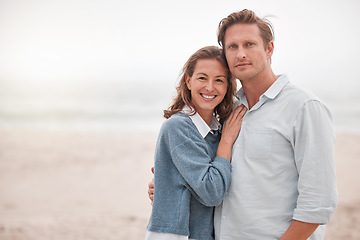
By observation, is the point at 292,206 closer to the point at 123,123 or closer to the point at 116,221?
the point at 116,221

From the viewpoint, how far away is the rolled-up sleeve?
5.98ft

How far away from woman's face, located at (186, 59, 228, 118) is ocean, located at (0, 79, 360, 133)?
13.9m

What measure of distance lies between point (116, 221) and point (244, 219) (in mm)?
5204

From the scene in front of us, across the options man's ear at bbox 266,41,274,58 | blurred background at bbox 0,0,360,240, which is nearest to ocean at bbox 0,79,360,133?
blurred background at bbox 0,0,360,240

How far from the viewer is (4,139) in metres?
14.2

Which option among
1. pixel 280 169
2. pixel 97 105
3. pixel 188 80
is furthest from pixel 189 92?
pixel 97 105

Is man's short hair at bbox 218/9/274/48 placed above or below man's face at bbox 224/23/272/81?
above

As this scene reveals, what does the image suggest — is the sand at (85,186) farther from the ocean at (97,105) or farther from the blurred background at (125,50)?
the blurred background at (125,50)

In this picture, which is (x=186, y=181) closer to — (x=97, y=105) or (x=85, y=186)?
(x=85, y=186)

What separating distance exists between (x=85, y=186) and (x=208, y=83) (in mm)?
7667

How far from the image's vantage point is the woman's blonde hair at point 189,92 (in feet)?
7.52


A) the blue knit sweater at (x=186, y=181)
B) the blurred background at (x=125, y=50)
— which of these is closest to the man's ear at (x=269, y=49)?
the blue knit sweater at (x=186, y=181)

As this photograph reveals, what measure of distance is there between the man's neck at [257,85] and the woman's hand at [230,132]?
0.30ft

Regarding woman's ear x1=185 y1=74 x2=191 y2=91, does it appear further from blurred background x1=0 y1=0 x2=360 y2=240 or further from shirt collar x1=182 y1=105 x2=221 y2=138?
blurred background x1=0 y1=0 x2=360 y2=240
